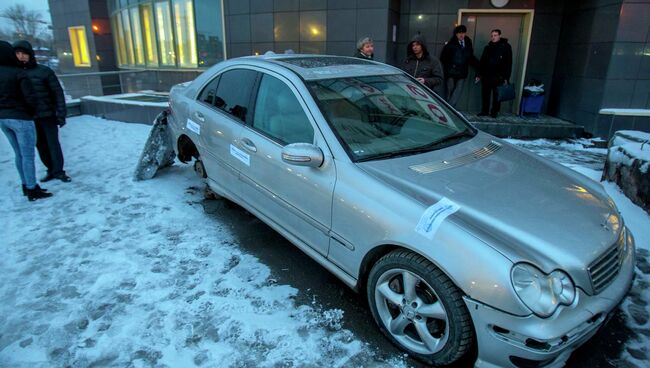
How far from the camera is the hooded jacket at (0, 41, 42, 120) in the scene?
4574mm

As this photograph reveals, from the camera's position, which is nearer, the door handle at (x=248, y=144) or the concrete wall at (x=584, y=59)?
the door handle at (x=248, y=144)

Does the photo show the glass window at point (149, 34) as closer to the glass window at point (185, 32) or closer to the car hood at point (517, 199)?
the glass window at point (185, 32)

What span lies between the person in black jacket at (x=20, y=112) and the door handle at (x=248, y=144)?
10.2 ft

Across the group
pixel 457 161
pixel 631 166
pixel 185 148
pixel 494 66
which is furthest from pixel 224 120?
pixel 494 66

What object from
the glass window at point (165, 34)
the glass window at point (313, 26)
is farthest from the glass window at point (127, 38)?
the glass window at point (313, 26)

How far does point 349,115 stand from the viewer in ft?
9.99

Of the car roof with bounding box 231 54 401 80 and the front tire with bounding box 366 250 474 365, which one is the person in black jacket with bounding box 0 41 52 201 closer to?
the car roof with bounding box 231 54 401 80

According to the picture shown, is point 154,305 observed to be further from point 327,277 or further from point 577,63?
point 577,63

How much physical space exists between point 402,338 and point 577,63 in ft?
26.7

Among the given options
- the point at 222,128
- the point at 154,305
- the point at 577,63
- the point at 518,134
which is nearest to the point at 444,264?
the point at 154,305

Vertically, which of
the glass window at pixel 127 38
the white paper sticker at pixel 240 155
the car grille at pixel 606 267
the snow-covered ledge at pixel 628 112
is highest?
the glass window at pixel 127 38

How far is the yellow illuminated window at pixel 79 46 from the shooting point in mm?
17047

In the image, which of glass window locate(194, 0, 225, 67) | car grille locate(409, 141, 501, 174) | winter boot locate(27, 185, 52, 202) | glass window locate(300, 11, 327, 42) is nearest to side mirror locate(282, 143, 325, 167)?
car grille locate(409, 141, 501, 174)

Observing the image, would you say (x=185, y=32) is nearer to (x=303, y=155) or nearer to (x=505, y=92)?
(x=505, y=92)
